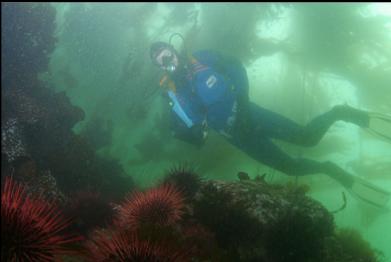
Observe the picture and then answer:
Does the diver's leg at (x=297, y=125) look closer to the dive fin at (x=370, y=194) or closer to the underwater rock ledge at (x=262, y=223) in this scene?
the dive fin at (x=370, y=194)

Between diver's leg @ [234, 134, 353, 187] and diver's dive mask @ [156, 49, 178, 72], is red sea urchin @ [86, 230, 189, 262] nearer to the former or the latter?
diver's dive mask @ [156, 49, 178, 72]

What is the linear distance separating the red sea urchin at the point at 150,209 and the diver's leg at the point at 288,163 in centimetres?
581

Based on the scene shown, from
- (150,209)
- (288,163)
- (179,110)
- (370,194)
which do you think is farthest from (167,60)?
(370,194)

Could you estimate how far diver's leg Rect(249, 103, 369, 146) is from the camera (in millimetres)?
9824

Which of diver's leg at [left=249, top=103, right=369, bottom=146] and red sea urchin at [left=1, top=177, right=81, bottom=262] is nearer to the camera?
red sea urchin at [left=1, top=177, right=81, bottom=262]

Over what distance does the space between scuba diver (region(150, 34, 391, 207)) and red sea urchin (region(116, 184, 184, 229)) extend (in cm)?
406

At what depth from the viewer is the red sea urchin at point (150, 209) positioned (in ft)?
16.1

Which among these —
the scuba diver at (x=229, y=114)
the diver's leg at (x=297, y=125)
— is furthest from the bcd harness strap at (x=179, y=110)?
the diver's leg at (x=297, y=125)

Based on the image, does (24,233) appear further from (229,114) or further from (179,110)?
(229,114)

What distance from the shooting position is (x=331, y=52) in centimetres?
1594

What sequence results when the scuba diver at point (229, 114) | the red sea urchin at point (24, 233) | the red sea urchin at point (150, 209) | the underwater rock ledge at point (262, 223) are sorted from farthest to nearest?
the scuba diver at point (229, 114) → the underwater rock ledge at point (262, 223) → the red sea urchin at point (150, 209) → the red sea urchin at point (24, 233)

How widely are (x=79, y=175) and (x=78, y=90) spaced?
390 inches

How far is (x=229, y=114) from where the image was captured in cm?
1014

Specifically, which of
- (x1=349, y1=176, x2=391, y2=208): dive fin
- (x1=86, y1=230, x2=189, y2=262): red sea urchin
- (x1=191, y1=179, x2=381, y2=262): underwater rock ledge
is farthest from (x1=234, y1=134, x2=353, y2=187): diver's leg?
(x1=86, y1=230, x2=189, y2=262): red sea urchin
